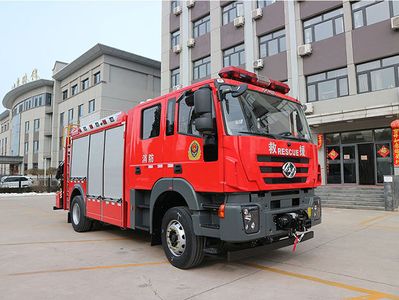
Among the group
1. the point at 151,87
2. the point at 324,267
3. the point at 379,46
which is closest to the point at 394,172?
the point at 379,46

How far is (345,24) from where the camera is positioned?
57.1ft

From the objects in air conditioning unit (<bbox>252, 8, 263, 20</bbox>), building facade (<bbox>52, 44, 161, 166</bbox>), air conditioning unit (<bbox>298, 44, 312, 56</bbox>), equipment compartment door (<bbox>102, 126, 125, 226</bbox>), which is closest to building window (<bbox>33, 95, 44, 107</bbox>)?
building facade (<bbox>52, 44, 161, 166</bbox>)

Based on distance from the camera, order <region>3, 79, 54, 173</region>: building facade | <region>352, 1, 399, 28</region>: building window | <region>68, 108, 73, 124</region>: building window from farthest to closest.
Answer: <region>3, 79, 54, 173</region>: building facade < <region>68, 108, 73, 124</region>: building window < <region>352, 1, 399, 28</region>: building window

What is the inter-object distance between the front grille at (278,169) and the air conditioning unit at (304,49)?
1456cm

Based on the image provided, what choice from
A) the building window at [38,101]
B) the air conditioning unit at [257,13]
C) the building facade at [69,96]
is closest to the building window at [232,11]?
the air conditioning unit at [257,13]

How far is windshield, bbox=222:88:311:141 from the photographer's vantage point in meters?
4.98

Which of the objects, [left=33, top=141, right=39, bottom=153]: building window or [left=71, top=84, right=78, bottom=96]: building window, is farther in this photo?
[left=33, top=141, right=39, bottom=153]: building window

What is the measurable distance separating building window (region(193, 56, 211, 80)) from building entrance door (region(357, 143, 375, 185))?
11.7 metres

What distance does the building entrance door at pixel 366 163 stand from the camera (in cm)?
1716

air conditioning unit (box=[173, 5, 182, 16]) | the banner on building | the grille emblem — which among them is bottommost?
the grille emblem

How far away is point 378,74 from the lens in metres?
16.3

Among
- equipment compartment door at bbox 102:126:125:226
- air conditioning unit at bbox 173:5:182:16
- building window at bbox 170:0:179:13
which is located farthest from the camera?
building window at bbox 170:0:179:13

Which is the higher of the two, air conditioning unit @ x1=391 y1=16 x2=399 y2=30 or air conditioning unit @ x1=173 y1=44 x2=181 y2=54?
air conditioning unit @ x1=173 y1=44 x2=181 y2=54

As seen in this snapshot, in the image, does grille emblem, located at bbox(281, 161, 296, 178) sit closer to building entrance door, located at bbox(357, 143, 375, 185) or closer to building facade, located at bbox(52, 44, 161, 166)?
building entrance door, located at bbox(357, 143, 375, 185)
